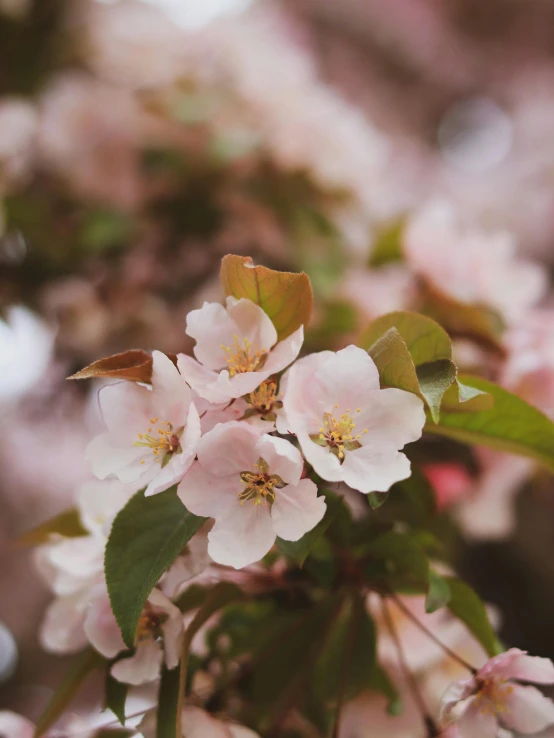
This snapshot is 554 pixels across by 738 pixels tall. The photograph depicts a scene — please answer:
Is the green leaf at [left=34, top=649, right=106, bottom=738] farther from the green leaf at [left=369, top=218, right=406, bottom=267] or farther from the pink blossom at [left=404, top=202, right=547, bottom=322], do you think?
the green leaf at [left=369, top=218, right=406, bottom=267]

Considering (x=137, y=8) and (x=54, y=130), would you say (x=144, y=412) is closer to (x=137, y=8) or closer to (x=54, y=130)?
(x=54, y=130)

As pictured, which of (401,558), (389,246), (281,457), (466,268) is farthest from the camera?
(389,246)

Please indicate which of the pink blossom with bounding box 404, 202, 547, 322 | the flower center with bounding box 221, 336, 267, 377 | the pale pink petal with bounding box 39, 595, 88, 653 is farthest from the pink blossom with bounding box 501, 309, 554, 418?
the pale pink petal with bounding box 39, 595, 88, 653

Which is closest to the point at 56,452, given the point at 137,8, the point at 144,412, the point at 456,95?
the point at 137,8

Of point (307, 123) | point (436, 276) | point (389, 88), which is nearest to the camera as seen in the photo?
point (436, 276)

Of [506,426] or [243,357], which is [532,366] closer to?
[506,426]

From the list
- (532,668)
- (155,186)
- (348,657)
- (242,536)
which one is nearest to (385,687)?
(348,657)
